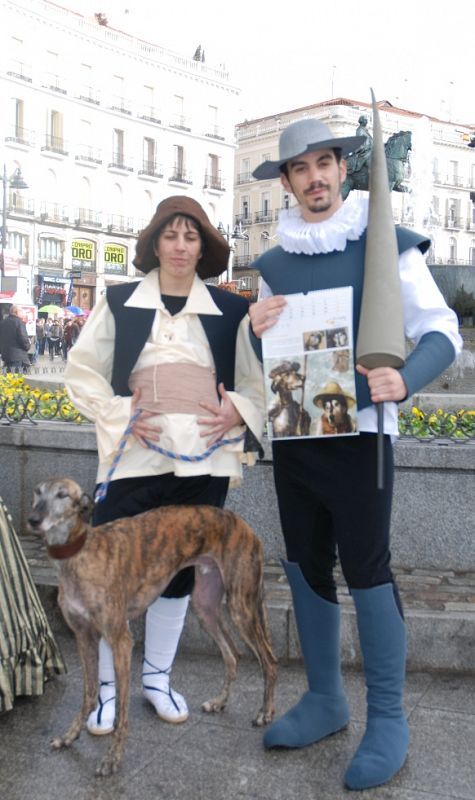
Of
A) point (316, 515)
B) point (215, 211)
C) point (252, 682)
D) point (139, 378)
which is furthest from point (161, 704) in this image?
point (215, 211)

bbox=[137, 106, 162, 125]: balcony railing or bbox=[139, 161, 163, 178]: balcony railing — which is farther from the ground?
bbox=[137, 106, 162, 125]: balcony railing

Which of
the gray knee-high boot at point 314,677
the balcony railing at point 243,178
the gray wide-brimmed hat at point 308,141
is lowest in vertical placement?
the gray knee-high boot at point 314,677

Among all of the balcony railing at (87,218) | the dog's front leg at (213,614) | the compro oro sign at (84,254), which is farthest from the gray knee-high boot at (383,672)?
the balcony railing at (87,218)

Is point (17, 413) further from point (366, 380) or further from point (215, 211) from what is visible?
point (215, 211)

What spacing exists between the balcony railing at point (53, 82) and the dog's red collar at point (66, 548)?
187 ft

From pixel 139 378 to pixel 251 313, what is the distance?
0.55m

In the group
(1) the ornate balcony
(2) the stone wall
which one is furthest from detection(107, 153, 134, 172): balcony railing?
(2) the stone wall

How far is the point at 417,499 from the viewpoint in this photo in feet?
18.1

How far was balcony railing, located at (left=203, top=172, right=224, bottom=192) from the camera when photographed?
65875 mm

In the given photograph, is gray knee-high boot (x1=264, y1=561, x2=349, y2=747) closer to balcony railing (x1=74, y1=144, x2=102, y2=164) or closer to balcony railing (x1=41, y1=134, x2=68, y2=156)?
balcony railing (x1=41, y1=134, x2=68, y2=156)

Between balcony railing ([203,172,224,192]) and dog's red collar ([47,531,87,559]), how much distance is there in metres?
64.1

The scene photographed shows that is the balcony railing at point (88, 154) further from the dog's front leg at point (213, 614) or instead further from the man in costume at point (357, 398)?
the man in costume at point (357, 398)

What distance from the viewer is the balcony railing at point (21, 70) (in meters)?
54.3

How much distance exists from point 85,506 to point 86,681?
80cm
